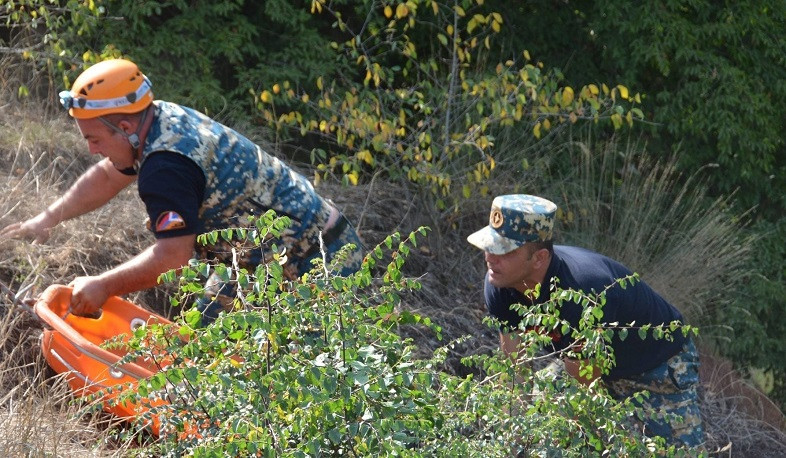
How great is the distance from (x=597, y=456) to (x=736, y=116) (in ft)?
17.6

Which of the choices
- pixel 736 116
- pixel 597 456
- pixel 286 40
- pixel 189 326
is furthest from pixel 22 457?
pixel 736 116

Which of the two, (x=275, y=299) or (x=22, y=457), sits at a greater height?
(x=275, y=299)

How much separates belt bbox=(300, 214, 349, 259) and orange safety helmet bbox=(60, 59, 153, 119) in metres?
0.87

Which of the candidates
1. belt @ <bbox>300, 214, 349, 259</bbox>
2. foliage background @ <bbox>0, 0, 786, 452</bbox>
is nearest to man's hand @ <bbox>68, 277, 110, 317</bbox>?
belt @ <bbox>300, 214, 349, 259</bbox>

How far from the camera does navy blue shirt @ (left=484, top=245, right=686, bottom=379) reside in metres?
4.56

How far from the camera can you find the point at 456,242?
741 cm

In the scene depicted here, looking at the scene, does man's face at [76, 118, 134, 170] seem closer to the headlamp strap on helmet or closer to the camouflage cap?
the headlamp strap on helmet

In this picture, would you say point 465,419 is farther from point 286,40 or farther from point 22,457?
point 286,40

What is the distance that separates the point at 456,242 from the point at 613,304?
113 inches

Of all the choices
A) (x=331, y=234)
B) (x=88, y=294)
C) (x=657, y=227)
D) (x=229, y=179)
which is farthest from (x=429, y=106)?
(x=88, y=294)

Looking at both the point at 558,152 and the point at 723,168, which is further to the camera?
the point at 723,168

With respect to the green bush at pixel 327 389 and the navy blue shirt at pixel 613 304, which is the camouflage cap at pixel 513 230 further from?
the green bush at pixel 327 389

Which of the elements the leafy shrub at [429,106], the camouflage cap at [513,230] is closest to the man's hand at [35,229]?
the camouflage cap at [513,230]

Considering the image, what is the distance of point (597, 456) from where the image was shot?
11.8 feet
